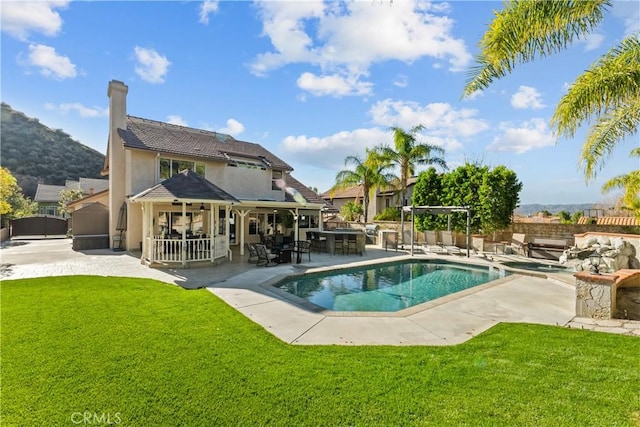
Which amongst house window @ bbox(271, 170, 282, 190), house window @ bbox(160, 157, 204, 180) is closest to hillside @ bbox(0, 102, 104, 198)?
house window @ bbox(160, 157, 204, 180)

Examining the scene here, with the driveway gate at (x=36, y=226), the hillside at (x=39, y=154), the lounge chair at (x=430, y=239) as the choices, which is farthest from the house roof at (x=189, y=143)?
the hillside at (x=39, y=154)

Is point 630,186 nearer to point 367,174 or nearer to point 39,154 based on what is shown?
point 367,174

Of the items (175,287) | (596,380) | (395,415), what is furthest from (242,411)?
(175,287)

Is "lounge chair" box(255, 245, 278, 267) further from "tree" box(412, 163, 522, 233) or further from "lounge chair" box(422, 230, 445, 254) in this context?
"tree" box(412, 163, 522, 233)

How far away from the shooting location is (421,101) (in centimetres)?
2094

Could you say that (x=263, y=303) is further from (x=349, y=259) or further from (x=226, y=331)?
(x=349, y=259)

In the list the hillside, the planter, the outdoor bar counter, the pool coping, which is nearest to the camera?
the pool coping

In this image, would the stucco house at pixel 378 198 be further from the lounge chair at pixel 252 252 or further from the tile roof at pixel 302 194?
the lounge chair at pixel 252 252

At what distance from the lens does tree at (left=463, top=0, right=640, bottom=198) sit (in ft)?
23.4

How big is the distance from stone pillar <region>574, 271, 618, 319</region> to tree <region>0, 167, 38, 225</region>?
3508cm

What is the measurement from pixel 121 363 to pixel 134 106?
25349 mm

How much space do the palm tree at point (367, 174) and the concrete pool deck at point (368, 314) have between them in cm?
2118

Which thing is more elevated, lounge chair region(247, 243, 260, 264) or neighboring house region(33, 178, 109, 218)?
neighboring house region(33, 178, 109, 218)

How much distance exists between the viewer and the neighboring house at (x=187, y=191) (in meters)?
15.9
